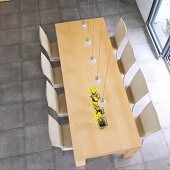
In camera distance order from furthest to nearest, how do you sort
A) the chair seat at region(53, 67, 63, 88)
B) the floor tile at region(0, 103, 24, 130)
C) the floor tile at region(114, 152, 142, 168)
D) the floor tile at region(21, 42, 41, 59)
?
the floor tile at region(21, 42, 41, 59) → the floor tile at region(0, 103, 24, 130) → the chair seat at region(53, 67, 63, 88) → the floor tile at region(114, 152, 142, 168)

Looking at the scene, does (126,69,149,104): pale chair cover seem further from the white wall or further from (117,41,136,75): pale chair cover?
the white wall

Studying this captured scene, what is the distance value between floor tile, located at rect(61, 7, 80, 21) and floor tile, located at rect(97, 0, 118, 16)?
527 mm

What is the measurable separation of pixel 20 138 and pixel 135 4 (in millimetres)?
3685

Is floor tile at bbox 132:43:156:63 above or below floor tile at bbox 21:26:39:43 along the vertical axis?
below

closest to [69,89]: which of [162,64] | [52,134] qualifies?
[52,134]

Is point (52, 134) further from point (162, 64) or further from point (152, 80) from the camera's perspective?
point (162, 64)

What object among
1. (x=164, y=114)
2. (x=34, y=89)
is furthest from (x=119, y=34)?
(x=34, y=89)

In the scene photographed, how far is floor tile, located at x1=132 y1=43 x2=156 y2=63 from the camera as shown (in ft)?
14.5

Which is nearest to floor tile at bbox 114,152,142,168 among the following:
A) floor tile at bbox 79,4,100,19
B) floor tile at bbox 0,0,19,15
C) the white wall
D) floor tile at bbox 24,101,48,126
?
floor tile at bbox 24,101,48,126

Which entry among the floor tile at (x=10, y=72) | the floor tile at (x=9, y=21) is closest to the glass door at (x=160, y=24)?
the floor tile at (x=10, y=72)

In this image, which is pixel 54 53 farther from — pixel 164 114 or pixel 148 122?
pixel 164 114

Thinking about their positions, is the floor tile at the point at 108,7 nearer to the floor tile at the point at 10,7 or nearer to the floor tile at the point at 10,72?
the floor tile at the point at 10,7

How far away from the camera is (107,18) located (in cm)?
502

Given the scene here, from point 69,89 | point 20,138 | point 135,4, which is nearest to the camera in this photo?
point 69,89
